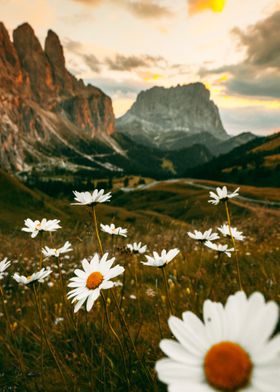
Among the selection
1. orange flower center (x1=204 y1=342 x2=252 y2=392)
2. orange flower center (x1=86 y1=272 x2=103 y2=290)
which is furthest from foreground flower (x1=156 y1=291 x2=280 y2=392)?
orange flower center (x1=86 y1=272 x2=103 y2=290)

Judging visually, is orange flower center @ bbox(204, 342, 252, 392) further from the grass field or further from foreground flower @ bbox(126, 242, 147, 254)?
foreground flower @ bbox(126, 242, 147, 254)

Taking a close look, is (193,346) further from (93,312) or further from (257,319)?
(93,312)

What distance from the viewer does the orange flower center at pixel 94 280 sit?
2430 millimetres

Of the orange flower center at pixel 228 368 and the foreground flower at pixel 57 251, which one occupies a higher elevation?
the foreground flower at pixel 57 251

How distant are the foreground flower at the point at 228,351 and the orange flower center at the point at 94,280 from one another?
47.1 inches

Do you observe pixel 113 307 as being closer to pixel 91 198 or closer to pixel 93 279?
pixel 91 198

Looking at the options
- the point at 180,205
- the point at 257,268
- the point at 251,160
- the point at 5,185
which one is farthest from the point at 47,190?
the point at 257,268

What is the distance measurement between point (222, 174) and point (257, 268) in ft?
597

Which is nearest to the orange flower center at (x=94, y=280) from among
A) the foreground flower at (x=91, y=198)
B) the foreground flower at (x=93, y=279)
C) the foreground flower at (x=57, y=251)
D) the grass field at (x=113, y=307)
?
the foreground flower at (x=93, y=279)

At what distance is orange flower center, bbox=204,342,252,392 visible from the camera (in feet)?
3.77

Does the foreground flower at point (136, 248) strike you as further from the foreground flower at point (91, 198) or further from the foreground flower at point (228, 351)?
the foreground flower at point (228, 351)

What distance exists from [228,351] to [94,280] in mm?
1390

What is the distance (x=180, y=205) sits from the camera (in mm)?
109750

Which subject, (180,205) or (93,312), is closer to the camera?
(93,312)
